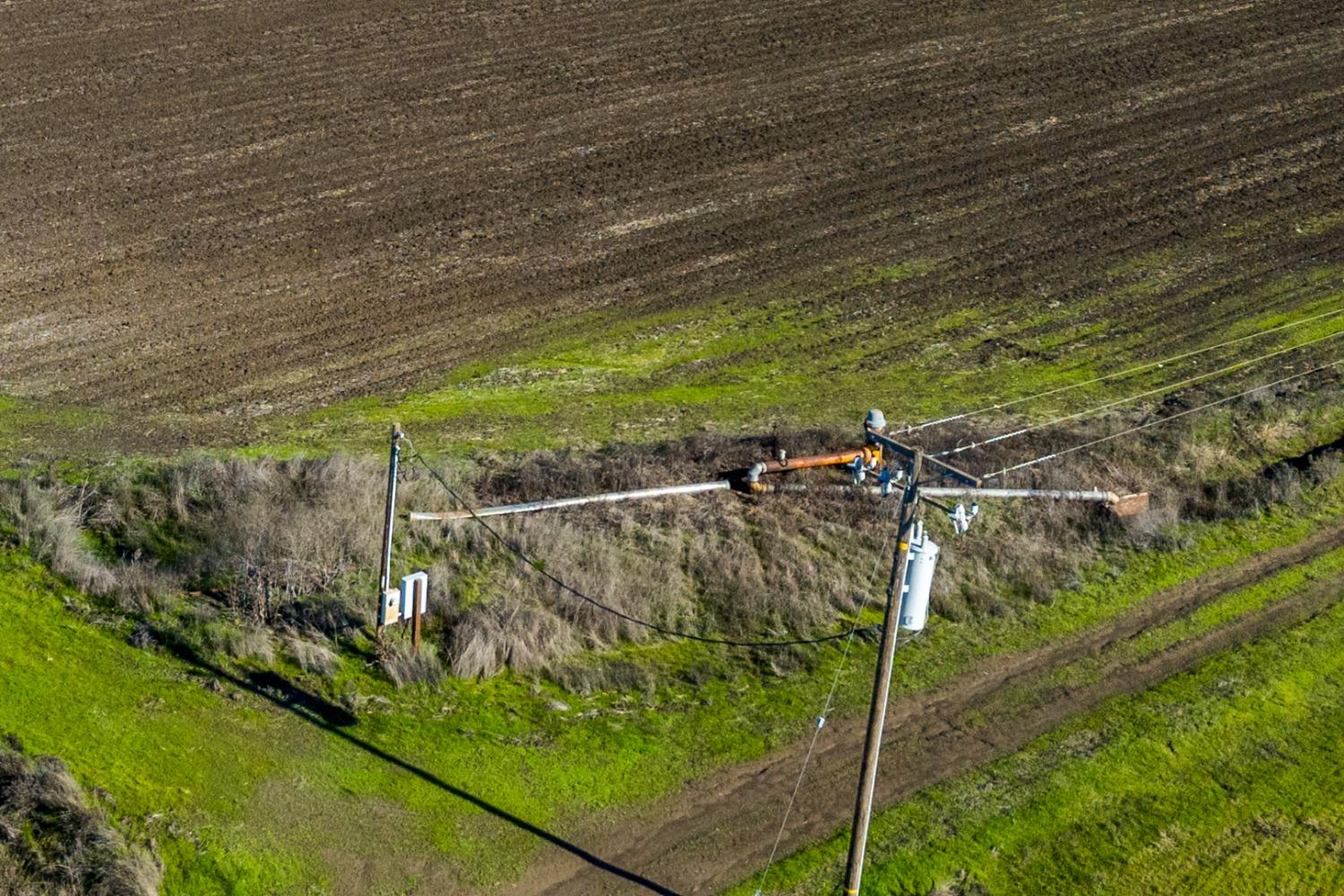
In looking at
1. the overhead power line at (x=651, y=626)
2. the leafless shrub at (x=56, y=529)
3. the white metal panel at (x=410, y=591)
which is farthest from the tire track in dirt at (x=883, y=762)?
the leafless shrub at (x=56, y=529)

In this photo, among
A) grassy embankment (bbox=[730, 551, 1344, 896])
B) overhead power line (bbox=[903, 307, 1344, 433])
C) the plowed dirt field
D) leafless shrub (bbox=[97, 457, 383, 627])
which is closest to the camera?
grassy embankment (bbox=[730, 551, 1344, 896])

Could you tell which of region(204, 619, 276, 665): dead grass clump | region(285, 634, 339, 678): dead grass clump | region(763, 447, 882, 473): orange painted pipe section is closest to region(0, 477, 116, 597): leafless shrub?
region(204, 619, 276, 665): dead grass clump

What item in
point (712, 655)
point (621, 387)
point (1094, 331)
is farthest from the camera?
point (1094, 331)

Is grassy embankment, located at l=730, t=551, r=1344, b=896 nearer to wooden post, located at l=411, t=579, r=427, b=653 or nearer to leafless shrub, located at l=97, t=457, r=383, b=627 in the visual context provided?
wooden post, located at l=411, t=579, r=427, b=653

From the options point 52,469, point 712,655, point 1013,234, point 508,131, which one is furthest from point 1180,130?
point 52,469

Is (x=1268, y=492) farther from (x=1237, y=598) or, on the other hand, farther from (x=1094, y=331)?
(x=1094, y=331)

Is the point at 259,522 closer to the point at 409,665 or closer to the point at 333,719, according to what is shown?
the point at 409,665
